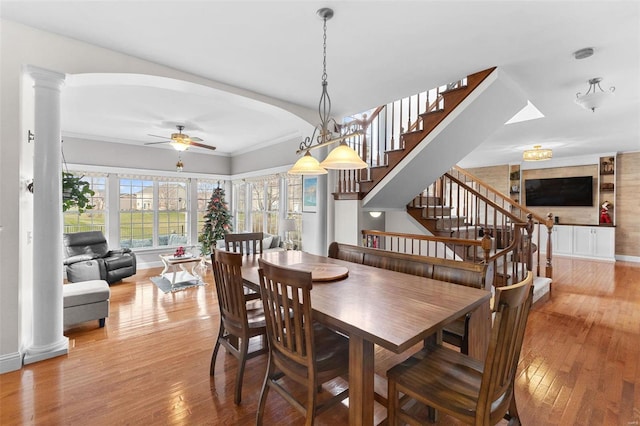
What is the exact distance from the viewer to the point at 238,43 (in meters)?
2.54

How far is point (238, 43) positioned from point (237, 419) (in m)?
2.84

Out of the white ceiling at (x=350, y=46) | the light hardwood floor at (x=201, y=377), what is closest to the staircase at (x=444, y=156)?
the white ceiling at (x=350, y=46)

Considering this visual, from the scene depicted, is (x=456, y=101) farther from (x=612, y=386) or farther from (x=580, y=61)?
(x=612, y=386)

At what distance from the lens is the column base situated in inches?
95.3

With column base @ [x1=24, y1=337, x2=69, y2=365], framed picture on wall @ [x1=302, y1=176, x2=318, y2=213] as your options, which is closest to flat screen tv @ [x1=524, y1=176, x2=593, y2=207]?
framed picture on wall @ [x1=302, y1=176, x2=318, y2=213]

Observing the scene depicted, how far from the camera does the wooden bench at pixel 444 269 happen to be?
2057 millimetres

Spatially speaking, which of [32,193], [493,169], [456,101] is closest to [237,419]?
[32,193]

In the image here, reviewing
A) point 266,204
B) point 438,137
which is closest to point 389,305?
point 438,137

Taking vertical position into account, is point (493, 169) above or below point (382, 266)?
above

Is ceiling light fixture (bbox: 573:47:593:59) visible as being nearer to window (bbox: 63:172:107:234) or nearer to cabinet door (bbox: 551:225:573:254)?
cabinet door (bbox: 551:225:573:254)

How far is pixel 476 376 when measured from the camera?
142cm

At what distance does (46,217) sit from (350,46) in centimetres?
295

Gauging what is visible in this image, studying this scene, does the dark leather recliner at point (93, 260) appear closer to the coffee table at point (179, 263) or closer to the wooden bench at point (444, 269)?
the coffee table at point (179, 263)

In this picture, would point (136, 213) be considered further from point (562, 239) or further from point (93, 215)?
point (562, 239)
